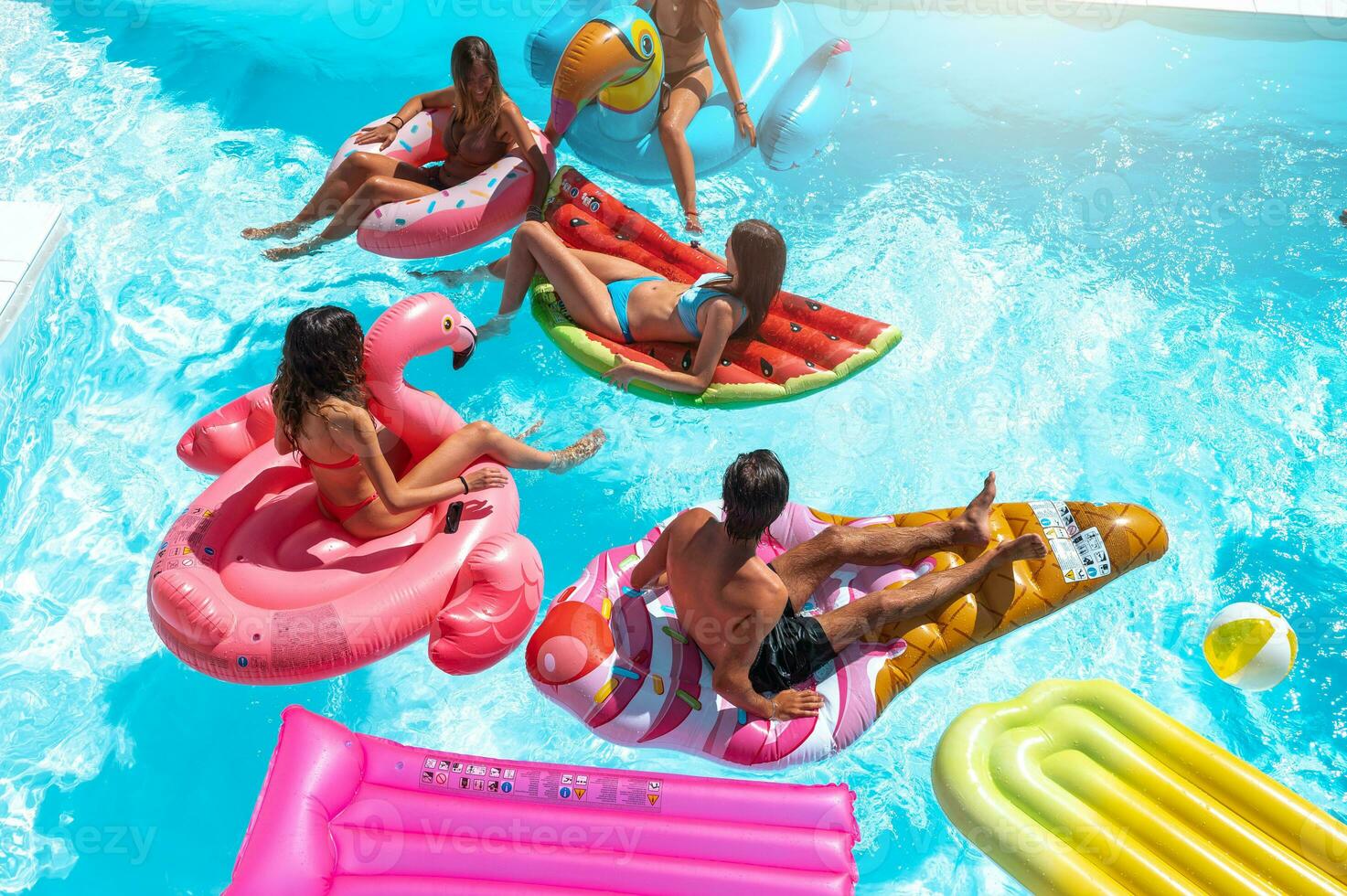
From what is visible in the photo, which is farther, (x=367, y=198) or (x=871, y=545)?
(x=367, y=198)

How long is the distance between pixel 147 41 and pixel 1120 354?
22.0ft

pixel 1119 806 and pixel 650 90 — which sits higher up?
pixel 650 90

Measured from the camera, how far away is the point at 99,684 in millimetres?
3805

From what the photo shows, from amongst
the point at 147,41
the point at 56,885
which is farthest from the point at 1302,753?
the point at 147,41

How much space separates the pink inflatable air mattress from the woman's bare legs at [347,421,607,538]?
725 mm

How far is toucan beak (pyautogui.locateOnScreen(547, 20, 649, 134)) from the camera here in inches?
190

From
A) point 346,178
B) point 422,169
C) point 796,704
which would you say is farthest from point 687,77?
point 796,704

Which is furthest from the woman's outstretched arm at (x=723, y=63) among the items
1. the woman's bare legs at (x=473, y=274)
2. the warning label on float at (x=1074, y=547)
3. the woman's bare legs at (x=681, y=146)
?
the warning label on float at (x=1074, y=547)

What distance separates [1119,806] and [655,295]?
258 cm

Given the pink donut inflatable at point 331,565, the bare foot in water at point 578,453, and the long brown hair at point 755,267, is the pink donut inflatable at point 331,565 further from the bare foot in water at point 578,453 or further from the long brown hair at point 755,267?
the long brown hair at point 755,267

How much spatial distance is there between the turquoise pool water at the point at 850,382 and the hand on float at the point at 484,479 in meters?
0.65

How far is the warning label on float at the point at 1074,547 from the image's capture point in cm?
353

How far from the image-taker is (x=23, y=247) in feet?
16.3

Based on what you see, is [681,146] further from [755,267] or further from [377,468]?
[377,468]
